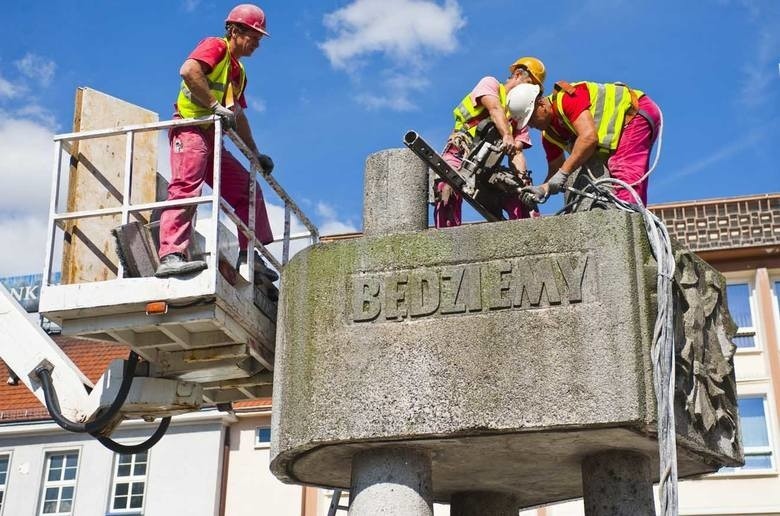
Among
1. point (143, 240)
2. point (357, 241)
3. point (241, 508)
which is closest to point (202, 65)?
point (143, 240)

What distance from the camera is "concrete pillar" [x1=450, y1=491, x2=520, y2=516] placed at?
29.5 feet

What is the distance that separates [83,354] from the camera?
36719mm

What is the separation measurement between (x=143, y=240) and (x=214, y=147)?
797mm

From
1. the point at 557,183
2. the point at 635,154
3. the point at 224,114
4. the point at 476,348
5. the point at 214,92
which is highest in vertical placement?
the point at 214,92

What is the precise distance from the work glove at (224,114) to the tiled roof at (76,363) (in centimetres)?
2717

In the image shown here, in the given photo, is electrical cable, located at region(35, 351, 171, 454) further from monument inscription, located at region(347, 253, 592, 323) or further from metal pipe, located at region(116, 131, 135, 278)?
monument inscription, located at region(347, 253, 592, 323)

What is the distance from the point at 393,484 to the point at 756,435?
27.0 meters

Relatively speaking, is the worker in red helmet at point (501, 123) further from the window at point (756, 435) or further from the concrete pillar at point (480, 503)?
the window at point (756, 435)

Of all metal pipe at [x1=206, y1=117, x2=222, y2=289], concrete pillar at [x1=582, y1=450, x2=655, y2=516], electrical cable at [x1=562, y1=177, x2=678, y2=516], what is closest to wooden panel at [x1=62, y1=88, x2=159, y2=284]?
metal pipe at [x1=206, y1=117, x2=222, y2=289]

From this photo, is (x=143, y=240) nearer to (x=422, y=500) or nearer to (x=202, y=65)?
(x=202, y=65)

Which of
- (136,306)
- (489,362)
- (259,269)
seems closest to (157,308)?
(136,306)

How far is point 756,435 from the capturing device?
32875mm

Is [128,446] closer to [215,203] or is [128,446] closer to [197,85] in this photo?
[215,203]

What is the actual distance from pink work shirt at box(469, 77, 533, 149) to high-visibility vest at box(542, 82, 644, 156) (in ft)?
1.30
